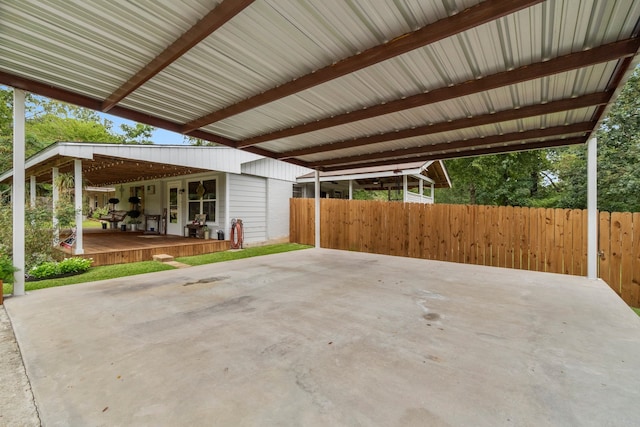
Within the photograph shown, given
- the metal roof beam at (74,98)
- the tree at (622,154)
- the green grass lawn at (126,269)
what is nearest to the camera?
the metal roof beam at (74,98)

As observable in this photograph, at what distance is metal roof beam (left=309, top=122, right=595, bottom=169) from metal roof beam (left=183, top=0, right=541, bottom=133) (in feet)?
13.1

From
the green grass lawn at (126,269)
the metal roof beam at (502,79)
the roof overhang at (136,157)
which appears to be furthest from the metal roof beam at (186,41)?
the green grass lawn at (126,269)

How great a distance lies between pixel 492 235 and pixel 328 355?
240 inches

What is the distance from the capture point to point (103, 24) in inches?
102

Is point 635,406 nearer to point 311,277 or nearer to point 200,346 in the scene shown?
point 200,346

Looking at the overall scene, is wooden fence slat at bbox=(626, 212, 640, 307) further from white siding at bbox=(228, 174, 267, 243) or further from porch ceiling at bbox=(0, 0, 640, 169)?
white siding at bbox=(228, 174, 267, 243)

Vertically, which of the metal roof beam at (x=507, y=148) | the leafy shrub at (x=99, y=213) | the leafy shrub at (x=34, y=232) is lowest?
the leafy shrub at (x=34, y=232)

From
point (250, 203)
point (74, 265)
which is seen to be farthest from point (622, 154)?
point (74, 265)

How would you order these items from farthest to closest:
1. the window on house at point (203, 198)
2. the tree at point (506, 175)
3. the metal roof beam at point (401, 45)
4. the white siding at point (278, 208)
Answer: the tree at point (506, 175)
the white siding at point (278, 208)
the window on house at point (203, 198)
the metal roof beam at point (401, 45)

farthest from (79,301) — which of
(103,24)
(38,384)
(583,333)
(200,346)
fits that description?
(583,333)

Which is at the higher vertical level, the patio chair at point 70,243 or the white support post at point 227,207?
the white support post at point 227,207

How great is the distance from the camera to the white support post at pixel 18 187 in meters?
3.95

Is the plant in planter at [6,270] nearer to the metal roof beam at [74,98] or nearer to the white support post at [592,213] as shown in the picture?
the metal roof beam at [74,98]

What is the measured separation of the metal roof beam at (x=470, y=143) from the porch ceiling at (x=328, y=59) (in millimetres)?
51
